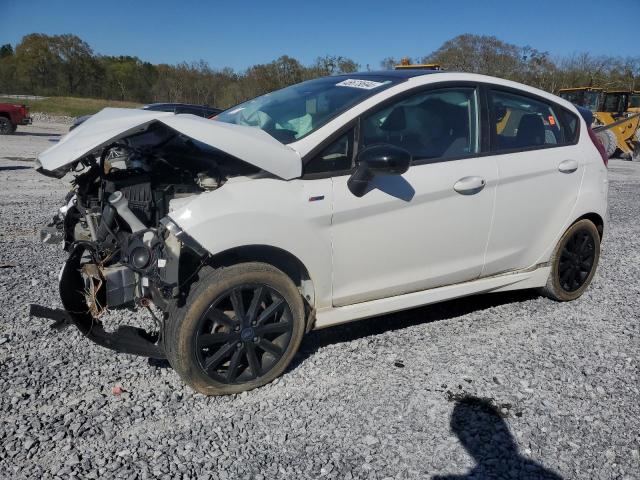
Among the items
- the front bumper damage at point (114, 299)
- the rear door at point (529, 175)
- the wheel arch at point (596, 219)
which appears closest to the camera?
the front bumper damage at point (114, 299)

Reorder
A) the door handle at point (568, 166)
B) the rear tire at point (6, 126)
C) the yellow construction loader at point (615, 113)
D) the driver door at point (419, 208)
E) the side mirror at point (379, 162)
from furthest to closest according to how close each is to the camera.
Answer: the rear tire at point (6, 126) → the yellow construction loader at point (615, 113) → the door handle at point (568, 166) → the driver door at point (419, 208) → the side mirror at point (379, 162)

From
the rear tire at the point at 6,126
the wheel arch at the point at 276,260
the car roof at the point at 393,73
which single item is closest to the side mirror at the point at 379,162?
the wheel arch at the point at 276,260

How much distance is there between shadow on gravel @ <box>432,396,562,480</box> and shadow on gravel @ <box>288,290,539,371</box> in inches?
40.8

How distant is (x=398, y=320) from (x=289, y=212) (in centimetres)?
169

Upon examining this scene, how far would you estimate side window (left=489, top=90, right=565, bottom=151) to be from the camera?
3.96 m

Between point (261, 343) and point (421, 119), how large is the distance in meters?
1.81

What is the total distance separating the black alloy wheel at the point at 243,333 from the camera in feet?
9.66

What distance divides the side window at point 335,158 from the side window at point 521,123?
1.24 metres

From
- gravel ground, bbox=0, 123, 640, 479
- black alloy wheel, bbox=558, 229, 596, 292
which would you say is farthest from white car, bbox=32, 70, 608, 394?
black alloy wheel, bbox=558, 229, 596, 292

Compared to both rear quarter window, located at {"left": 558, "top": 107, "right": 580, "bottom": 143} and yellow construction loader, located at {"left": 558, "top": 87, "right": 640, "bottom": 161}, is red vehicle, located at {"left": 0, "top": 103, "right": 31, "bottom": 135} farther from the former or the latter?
rear quarter window, located at {"left": 558, "top": 107, "right": 580, "bottom": 143}

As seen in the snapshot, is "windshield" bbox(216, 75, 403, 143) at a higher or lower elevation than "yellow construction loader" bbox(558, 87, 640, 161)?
lower

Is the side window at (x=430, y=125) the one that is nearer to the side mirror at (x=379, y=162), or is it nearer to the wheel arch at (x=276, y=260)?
the side mirror at (x=379, y=162)

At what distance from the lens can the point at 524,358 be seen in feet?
12.3

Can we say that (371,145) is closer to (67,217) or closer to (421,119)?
(421,119)
